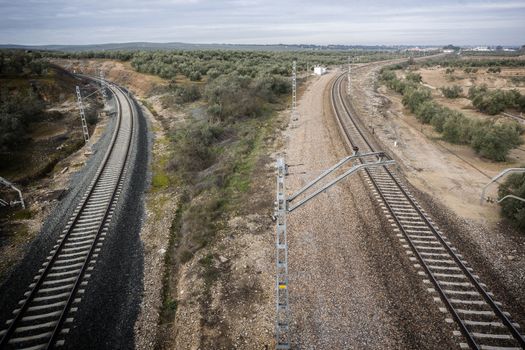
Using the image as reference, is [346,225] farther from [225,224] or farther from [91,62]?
[91,62]

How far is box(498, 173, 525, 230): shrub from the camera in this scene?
547 inches

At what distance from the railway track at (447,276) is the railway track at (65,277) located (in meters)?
11.6

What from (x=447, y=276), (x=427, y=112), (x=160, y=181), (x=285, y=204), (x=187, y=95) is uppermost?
(x=187, y=95)

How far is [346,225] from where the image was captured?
14.4 meters

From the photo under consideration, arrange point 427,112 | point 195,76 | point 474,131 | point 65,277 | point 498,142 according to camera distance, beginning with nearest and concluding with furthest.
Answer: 1. point 65,277
2. point 498,142
3. point 474,131
4. point 427,112
5. point 195,76

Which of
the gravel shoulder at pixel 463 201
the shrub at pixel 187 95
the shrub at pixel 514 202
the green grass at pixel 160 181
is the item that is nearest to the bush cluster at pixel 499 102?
the gravel shoulder at pixel 463 201

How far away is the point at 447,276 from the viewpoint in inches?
445

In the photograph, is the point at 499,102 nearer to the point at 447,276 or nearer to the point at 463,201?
the point at 463,201

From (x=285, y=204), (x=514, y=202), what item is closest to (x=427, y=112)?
(x=514, y=202)

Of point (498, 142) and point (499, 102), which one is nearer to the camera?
point (498, 142)

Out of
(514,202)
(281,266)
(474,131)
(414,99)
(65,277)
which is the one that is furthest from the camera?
(414,99)

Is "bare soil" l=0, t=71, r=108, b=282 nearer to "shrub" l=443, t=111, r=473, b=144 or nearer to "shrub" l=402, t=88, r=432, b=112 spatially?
"shrub" l=443, t=111, r=473, b=144

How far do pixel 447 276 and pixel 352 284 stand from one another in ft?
11.0

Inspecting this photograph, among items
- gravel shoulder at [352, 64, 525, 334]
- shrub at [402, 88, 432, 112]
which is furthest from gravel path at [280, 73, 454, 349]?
shrub at [402, 88, 432, 112]
